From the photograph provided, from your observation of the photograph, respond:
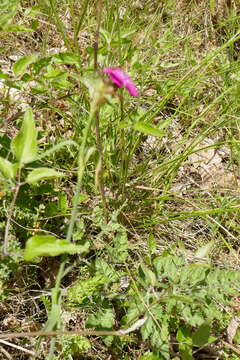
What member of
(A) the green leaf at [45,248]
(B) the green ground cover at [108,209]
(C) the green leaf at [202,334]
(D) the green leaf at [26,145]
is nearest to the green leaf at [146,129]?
(B) the green ground cover at [108,209]

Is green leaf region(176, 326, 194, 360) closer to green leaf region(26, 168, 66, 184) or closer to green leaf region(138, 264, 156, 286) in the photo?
green leaf region(138, 264, 156, 286)

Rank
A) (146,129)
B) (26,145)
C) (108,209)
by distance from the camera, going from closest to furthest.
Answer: (26,145), (146,129), (108,209)

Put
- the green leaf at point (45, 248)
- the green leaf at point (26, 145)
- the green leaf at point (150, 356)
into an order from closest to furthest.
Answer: the green leaf at point (45, 248), the green leaf at point (26, 145), the green leaf at point (150, 356)

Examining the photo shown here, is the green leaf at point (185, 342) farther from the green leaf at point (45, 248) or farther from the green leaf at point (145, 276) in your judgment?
the green leaf at point (45, 248)

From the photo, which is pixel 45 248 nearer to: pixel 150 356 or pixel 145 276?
pixel 145 276

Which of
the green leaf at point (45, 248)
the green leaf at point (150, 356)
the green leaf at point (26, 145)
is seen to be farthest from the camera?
the green leaf at point (150, 356)

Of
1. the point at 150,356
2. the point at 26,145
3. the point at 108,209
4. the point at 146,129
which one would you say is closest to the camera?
the point at 26,145

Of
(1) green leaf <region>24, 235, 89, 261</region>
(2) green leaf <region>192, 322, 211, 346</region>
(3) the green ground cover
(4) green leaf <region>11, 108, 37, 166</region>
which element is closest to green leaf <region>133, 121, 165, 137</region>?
(3) the green ground cover

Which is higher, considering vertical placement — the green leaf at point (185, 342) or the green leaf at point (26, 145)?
the green leaf at point (26, 145)

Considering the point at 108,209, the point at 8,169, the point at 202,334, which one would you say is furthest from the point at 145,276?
the point at 8,169

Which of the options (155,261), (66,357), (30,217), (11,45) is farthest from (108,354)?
(11,45)

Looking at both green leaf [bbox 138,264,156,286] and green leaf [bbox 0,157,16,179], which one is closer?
green leaf [bbox 0,157,16,179]
